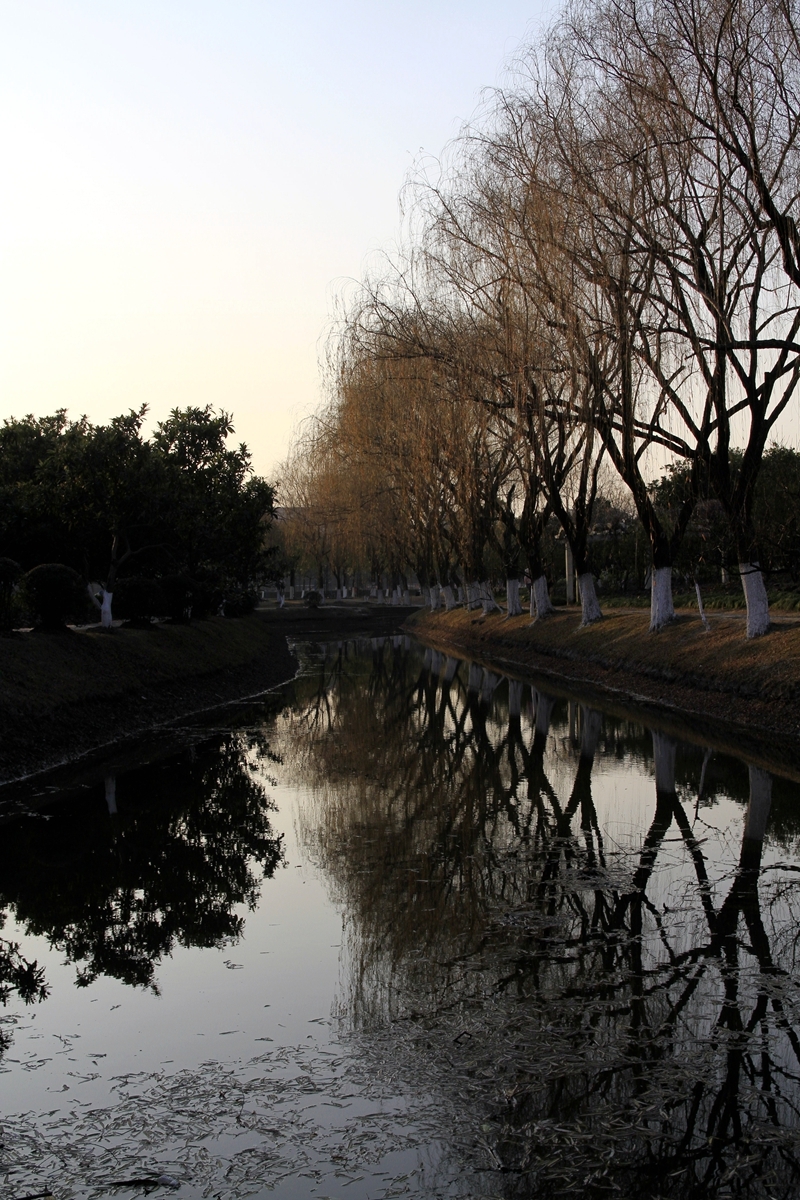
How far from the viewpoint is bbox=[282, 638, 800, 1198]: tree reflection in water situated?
4375 millimetres

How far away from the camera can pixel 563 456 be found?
1112 inches

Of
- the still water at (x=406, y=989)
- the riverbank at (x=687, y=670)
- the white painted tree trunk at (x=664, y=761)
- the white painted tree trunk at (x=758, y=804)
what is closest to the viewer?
the still water at (x=406, y=989)

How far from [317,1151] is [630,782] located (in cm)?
860

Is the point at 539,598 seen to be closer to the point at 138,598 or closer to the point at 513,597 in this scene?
the point at 513,597

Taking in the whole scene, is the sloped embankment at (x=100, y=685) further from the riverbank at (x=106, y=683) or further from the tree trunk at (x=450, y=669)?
the tree trunk at (x=450, y=669)

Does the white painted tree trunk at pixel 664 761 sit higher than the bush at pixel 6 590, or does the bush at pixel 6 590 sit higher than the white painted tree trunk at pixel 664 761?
the bush at pixel 6 590

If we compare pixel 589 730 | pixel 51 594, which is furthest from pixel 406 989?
pixel 51 594

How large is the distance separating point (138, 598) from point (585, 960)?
2204 centimetres

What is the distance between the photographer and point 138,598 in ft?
88.9

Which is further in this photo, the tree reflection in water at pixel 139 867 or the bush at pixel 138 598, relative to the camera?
the bush at pixel 138 598

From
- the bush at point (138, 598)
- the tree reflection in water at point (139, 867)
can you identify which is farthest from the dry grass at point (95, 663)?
the tree reflection in water at point (139, 867)

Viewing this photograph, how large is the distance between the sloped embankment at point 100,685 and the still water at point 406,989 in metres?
2.59

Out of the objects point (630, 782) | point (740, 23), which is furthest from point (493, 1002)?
point (740, 23)

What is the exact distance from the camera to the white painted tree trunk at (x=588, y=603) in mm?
29297
